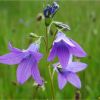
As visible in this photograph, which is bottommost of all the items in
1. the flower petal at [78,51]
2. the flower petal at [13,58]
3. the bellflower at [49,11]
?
the flower petal at [13,58]

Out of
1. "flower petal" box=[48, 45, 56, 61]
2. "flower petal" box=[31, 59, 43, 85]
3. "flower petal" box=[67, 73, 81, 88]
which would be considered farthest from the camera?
"flower petal" box=[67, 73, 81, 88]

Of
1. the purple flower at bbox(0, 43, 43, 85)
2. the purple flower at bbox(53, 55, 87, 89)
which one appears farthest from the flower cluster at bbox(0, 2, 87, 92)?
the purple flower at bbox(53, 55, 87, 89)

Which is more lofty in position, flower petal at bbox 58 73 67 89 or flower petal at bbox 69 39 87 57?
flower petal at bbox 69 39 87 57

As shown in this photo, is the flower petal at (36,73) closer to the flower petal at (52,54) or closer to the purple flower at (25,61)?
the purple flower at (25,61)

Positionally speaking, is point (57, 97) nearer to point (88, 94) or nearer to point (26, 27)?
point (88, 94)

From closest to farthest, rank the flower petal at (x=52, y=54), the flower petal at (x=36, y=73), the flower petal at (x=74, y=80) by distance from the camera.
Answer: the flower petal at (x=52, y=54) → the flower petal at (x=36, y=73) → the flower petal at (x=74, y=80)

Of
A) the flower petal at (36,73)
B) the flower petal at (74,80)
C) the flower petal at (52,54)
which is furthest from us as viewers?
the flower petal at (74,80)

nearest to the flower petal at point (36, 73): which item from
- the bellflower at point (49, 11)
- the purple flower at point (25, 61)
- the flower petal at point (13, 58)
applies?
the purple flower at point (25, 61)

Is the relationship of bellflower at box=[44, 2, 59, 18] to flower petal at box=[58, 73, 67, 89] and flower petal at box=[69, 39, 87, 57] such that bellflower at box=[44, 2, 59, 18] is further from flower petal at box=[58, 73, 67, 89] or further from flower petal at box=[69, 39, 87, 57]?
flower petal at box=[58, 73, 67, 89]
